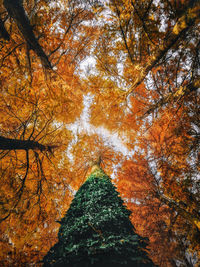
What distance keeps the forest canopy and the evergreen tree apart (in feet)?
5.15

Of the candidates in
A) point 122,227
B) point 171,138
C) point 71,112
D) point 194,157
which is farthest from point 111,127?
point 122,227

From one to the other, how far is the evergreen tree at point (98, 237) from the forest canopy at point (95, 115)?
157 centimetres

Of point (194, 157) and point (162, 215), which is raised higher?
point (194, 157)

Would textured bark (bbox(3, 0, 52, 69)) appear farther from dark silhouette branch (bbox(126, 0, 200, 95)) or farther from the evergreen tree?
the evergreen tree

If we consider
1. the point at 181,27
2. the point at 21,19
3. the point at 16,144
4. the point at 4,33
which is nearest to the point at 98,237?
the point at 16,144

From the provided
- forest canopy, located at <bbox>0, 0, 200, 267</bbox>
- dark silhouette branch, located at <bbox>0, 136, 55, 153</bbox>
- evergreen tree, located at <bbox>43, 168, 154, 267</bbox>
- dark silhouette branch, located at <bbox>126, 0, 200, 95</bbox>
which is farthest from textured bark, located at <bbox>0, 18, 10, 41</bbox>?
evergreen tree, located at <bbox>43, 168, 154, 267</bbox>

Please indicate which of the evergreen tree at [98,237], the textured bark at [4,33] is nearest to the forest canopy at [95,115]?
the textured bark at [4,33]

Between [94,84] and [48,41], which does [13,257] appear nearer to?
[94,84]

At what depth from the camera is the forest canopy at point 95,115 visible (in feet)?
11.0

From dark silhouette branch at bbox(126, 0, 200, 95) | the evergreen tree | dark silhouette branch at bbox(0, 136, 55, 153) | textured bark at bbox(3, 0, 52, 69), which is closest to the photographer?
the evergreen tree

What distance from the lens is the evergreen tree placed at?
187cm

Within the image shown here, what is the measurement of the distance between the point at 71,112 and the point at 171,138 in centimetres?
679

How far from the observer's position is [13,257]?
9.66 ft

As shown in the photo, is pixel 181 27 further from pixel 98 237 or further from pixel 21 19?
pixel 98 237
